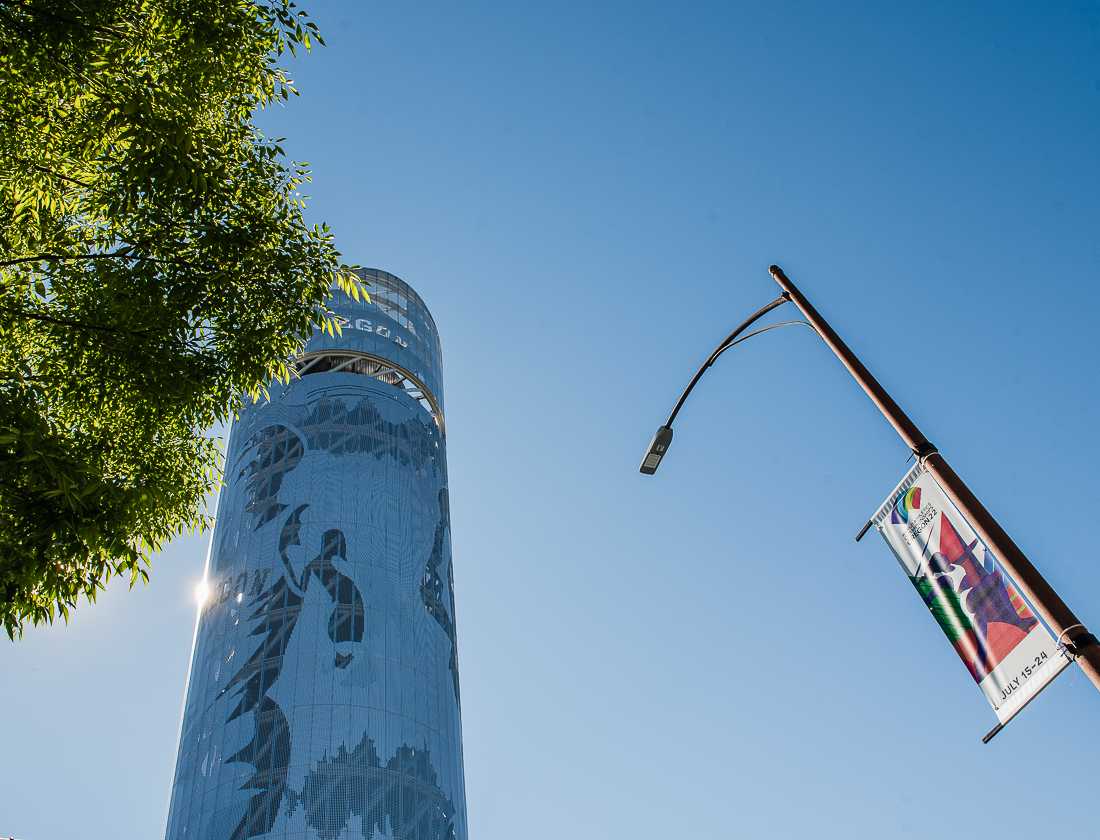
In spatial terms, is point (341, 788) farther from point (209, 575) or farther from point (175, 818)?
point (209, 575)

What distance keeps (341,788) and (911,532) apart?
32.0 metres

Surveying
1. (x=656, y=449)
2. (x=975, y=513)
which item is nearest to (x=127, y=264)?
(x=656, y=449)

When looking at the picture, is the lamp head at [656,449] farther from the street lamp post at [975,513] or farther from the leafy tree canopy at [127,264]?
the leafy tree canopy at [127,264]

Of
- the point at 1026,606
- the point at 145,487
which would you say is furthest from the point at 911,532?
the point at 145,487

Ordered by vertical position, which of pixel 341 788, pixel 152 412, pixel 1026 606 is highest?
→ pixel 341 788

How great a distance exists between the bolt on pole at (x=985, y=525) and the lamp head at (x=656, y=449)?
9.58ft

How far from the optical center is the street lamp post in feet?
18.0

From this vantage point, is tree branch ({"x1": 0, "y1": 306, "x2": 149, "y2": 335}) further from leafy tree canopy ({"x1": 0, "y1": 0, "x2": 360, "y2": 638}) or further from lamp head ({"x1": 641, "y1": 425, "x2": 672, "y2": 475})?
lamp head ({"x1": 641, "y1": 425, "x2": 672, "y2": 475})

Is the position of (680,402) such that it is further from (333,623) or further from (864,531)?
(333,623)

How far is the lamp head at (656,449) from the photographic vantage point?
1119cm

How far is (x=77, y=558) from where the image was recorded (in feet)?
27.0

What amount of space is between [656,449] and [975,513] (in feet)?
17.1

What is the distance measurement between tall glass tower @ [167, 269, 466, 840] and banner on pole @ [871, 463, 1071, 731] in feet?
103

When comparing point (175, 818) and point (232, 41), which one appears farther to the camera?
point (175, 818)
